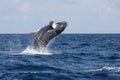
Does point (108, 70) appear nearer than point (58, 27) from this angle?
Yes

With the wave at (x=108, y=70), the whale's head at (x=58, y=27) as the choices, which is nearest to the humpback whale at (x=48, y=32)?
the whale's head at (x=58, y=27)

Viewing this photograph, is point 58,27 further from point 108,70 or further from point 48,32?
point 108,70

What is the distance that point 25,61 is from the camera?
26047mm

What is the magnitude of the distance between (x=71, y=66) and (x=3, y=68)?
3.69m

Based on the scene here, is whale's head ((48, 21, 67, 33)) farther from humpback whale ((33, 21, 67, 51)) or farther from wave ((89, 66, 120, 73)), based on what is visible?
wave ((89, 66, 120, 73))

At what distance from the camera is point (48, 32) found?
97.7ft

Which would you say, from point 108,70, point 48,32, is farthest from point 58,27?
point 108,70

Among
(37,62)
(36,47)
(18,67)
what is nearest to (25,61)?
(37,62)

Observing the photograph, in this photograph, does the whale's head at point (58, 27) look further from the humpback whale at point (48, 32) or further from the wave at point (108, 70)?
the wave at point (108, 70)

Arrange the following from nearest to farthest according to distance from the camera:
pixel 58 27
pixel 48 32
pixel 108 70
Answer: pixel 108 70
pixel 58 27
pixel 48 32

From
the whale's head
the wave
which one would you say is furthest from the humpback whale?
the wave

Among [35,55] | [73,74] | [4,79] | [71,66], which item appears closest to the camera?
[4,79]

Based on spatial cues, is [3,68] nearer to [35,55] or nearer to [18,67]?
[18,67]

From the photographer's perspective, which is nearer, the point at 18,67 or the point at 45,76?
the point at 45,76
